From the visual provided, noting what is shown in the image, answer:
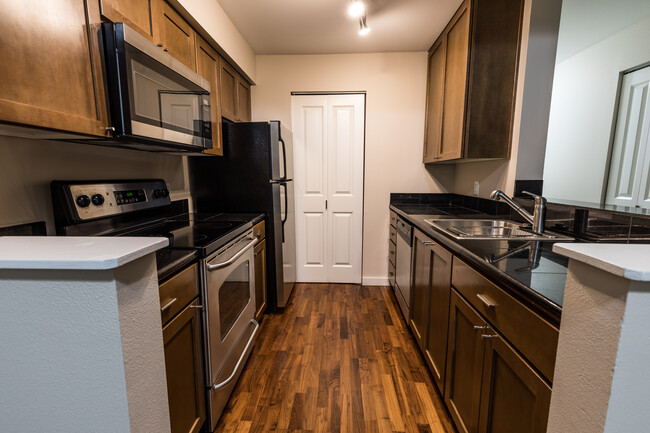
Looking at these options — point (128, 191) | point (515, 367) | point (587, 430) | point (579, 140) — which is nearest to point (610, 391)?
point (587, 430)

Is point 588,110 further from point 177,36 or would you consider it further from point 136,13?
point 136,13

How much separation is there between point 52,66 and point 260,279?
1.79m

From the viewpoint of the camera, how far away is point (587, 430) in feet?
1.76

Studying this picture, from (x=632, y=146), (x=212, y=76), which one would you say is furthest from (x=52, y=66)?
(x=632, y=146)

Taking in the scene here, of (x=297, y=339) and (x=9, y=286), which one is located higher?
(x=9, y=286)

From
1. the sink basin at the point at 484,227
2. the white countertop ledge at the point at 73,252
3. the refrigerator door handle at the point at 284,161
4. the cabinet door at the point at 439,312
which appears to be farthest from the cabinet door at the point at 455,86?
the white countertop ledge at the point at 73,252

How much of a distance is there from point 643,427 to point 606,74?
11.3ft

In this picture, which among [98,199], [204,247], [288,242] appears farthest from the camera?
[288,242]

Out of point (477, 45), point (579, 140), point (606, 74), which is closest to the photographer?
point (477, 45)

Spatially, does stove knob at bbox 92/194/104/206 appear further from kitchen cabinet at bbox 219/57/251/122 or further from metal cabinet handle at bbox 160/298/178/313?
kitchen cabinet at bbox 219/57/251/122

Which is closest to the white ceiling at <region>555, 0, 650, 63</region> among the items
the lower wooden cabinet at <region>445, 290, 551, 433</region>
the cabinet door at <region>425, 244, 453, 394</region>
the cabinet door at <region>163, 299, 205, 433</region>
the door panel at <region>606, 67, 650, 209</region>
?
the door panel at <region>606, 67, 650, 209</region>

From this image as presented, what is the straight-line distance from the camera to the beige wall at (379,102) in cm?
298

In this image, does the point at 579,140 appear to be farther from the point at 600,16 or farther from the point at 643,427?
the point at 643,427

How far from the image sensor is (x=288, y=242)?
9.27 feet
